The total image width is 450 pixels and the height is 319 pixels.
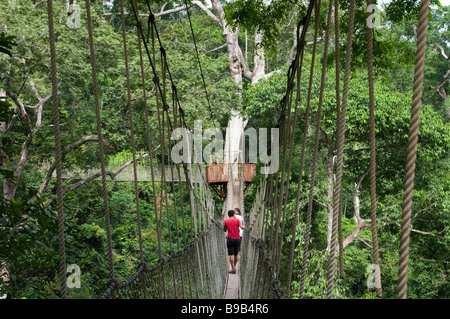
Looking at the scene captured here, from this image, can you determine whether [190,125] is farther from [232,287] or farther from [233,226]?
[233,226]

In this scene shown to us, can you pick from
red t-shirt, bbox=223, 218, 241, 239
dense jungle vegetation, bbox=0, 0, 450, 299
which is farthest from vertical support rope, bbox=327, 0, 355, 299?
dense jungle vegetation, bbox=0, 0, 450, 299

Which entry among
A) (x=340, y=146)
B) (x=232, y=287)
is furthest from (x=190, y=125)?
(x=340, y=146)

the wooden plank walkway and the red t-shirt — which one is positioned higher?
the red t-shirt

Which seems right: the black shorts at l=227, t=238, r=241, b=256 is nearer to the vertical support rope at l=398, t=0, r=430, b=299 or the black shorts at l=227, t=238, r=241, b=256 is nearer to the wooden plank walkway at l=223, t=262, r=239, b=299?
the wooden plank walkway at l=223, t=262, r=239, b=299

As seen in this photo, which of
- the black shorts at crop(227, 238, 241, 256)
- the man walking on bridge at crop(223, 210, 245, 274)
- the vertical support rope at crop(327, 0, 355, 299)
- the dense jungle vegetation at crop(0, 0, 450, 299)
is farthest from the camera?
the dense jungle vegetation at crop(0, 0, 450, 299)

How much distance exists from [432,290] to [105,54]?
581 centimetres

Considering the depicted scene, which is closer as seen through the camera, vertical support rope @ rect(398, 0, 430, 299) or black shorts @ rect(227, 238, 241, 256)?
vertical support rope @ rect(398, 0, 430, 299)

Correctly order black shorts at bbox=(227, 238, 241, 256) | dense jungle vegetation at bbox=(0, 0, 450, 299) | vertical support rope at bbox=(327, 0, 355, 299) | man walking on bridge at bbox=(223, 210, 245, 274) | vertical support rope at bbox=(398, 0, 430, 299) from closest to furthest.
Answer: vertical support rope at bbox=(398, 0, 430, 299)
vertical support rope at bbox=(327, 0, 355, 299)
man walking on bridge at bbox=(223, 210, 245, 274)
black shorts at bbox=(227, 238, 241, 256)
dense jungle vegetation at bbox=(0, 0, 450, 299)

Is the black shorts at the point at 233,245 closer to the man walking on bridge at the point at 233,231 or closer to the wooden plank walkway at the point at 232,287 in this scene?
the man walking on bridge at the point at 233,231

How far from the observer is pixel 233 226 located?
400cm

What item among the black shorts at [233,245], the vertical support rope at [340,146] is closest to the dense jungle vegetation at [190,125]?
the black shorts at [233,245]

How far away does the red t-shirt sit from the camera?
13.0 ft
